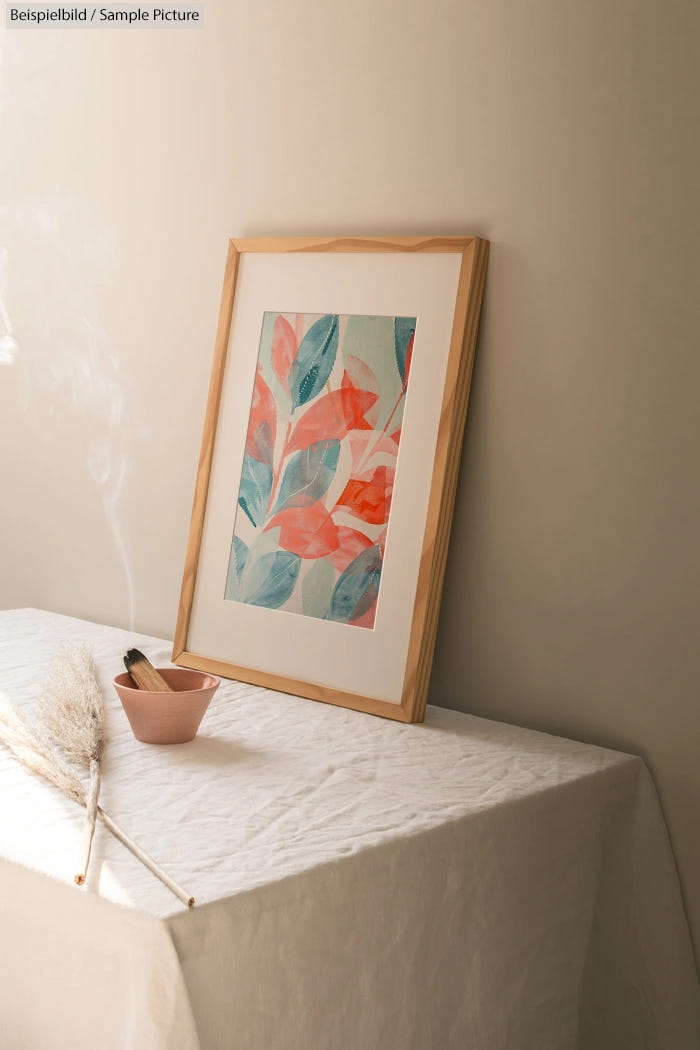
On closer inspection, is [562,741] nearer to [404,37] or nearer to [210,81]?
[404,37]

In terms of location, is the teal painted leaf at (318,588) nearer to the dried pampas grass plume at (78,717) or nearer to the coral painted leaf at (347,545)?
the coral painted leaf at (347,545)

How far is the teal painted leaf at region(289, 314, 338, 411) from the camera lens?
69.2 inches

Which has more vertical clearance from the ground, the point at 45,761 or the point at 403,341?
the point at 403,341

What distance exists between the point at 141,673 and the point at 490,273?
775 millimetres

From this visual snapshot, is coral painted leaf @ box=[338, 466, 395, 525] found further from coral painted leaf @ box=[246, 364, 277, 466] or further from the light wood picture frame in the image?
coral painted leaf @ box=[246, 364, 277, 466]

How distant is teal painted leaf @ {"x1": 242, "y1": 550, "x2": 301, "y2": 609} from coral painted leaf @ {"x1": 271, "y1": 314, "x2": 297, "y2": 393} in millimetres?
280

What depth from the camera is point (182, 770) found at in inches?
51.4

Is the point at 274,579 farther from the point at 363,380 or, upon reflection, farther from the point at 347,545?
the point at 363,380

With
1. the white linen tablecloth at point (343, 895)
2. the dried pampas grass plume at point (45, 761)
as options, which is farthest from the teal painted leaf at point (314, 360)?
the dried pampas grass plume at point (45, 761)

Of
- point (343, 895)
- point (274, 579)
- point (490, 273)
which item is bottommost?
point (343, 895)

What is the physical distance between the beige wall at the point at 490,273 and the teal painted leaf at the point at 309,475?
8.5 inches

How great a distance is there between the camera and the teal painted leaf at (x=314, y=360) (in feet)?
5.76

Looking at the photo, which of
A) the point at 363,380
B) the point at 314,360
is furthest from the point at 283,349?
the point at 363,380

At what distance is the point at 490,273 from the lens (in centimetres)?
164
